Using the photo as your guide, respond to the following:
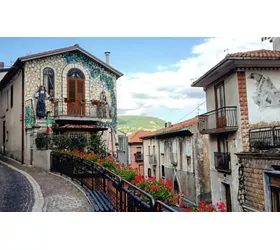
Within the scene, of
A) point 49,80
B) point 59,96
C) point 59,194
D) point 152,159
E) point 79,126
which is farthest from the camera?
point 152,159

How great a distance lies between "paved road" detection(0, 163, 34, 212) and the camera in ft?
12.9

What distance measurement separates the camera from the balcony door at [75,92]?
26.8ft

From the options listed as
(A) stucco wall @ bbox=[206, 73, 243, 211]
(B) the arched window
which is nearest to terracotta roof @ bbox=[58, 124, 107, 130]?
(B) the arched window

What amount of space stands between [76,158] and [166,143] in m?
6.52

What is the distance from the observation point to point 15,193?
4691mm

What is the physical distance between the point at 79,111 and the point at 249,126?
5.40 metres

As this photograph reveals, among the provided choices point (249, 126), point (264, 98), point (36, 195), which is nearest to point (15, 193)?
point (36, 195)

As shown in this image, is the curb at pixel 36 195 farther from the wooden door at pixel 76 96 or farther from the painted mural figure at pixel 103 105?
the painted mural figure at pixel 103 105

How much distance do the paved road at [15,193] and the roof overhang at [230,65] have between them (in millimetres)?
3138

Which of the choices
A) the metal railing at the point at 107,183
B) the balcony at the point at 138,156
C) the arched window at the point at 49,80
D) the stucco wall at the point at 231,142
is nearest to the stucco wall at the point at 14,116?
the arched window at the point at 49,80

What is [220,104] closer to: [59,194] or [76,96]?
[59,194]
